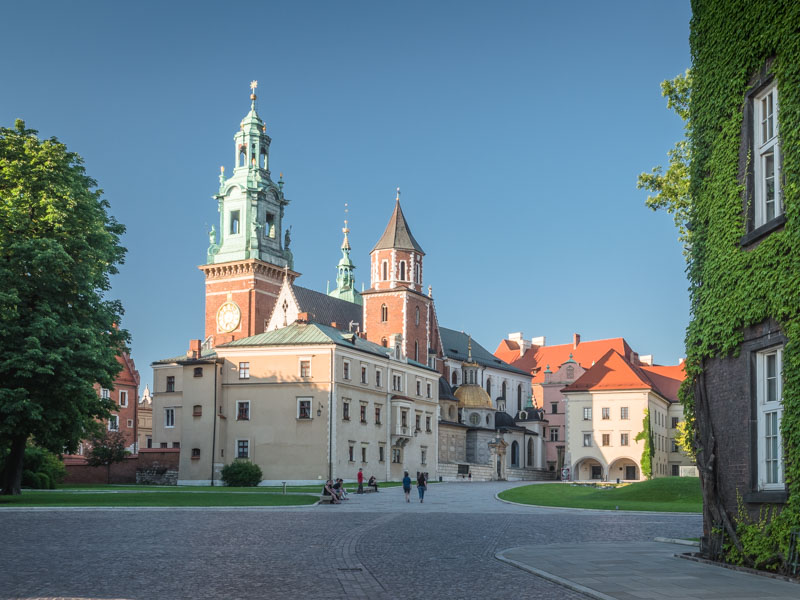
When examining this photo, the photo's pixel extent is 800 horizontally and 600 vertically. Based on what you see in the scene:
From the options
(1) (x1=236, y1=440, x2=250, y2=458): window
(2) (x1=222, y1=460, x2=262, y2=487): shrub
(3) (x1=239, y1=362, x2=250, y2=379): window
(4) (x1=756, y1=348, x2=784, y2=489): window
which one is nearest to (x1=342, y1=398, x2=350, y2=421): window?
(1) (x1=236, y1=440, x2=250, y2=458): window

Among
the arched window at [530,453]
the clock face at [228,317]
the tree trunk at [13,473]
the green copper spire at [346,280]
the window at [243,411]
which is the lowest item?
the arched window at [530,453]

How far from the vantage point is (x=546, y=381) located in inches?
4626

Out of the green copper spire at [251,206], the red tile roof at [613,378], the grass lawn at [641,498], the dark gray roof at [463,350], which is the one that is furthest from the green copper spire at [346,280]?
the grass lawn at [641,498]

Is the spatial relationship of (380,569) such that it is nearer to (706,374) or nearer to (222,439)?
(706,374)

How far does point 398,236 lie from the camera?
10044cm

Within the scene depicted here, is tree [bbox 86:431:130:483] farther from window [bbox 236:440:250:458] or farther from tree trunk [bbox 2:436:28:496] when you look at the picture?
tree trunk [bbox 2:436:28:496]

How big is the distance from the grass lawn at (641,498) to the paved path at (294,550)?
4893 mm

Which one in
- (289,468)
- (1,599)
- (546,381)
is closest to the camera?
(1,599)

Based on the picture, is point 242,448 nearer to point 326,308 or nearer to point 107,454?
point 107,454

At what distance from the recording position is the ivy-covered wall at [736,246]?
13.5 m

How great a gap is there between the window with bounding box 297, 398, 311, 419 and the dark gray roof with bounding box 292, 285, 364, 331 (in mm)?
27778

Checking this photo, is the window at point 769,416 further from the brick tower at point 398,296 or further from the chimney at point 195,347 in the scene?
the brick tower at point 398,296

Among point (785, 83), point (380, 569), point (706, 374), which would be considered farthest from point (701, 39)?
point (380, 569)

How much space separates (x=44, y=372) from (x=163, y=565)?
20.4 meters
